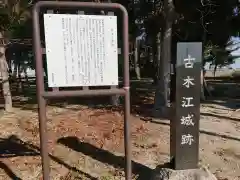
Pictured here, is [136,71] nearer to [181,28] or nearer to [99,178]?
[181,28]

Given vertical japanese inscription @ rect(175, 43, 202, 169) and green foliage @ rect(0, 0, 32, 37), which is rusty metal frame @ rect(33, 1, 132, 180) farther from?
green foliage @ rect(0, 0, 32, 37)

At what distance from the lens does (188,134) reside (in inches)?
137

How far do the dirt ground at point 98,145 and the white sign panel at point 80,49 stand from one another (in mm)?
1385

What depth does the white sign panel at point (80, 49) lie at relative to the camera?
2947 millimetres

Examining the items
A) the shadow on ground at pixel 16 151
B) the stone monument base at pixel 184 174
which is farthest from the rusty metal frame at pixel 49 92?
the shadow on ground at pixel 16 151

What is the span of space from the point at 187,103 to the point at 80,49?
1.35 metres

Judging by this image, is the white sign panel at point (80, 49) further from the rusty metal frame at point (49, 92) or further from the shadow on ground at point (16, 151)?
the shadow on ground at point (16, 151)

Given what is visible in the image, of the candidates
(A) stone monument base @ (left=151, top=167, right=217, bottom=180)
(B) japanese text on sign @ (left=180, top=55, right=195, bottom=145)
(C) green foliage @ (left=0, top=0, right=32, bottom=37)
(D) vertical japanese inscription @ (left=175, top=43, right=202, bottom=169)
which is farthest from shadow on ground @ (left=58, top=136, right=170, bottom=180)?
(C) green foliage @ (left=0, top=0, right=32, bottom=37)

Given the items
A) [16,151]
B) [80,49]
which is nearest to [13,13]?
[16,151]

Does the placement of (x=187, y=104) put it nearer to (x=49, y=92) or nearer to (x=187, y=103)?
(x=187, y=103)

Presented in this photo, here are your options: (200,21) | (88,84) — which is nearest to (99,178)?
(88,84)

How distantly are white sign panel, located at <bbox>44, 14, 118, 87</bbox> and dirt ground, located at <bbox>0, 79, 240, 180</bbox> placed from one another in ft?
4.54

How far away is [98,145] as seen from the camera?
4828 millimetres

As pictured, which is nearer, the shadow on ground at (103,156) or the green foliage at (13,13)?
the shadow on ground at (103,156)
